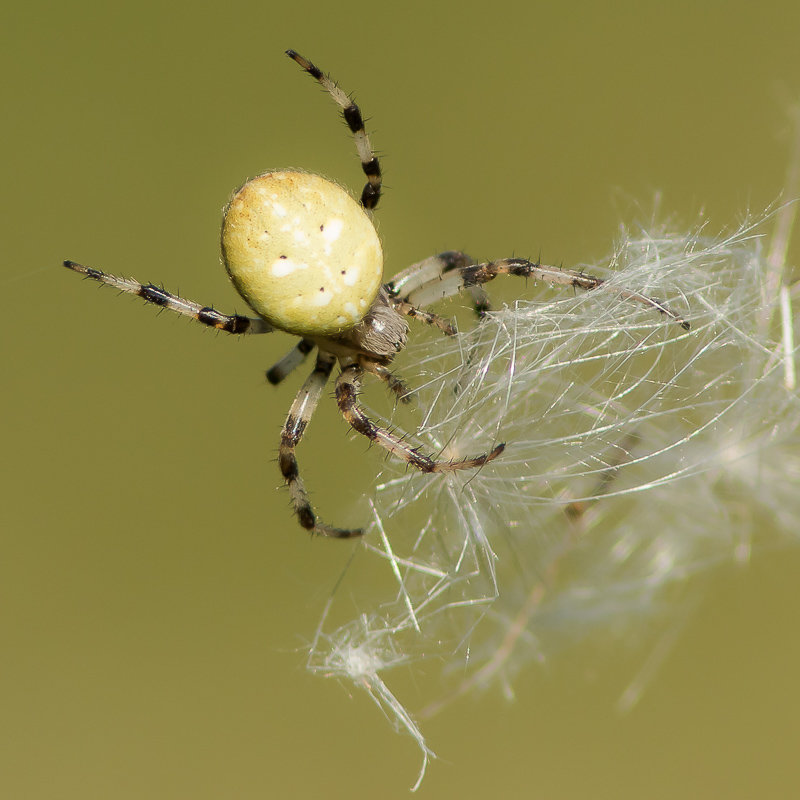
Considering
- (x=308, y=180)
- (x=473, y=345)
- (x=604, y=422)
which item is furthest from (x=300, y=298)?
(x=604, y=422)

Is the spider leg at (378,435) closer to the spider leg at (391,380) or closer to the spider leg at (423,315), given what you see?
the spider leg at (391,380)

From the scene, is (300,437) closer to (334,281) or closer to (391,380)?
(391,380)

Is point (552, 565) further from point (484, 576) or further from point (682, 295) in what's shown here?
point (682, 295)

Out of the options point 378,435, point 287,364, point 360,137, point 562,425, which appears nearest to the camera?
point 562,425

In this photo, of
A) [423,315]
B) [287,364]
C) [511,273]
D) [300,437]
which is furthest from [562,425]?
[287,364]

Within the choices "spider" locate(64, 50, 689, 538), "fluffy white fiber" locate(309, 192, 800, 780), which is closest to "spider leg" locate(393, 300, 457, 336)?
"spider" locate(64, 50, 689, 538)

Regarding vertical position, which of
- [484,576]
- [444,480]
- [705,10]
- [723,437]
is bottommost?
[484,576]

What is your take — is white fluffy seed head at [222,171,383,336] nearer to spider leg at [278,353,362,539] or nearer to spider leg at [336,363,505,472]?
spider leg at [336,363,505,472]
